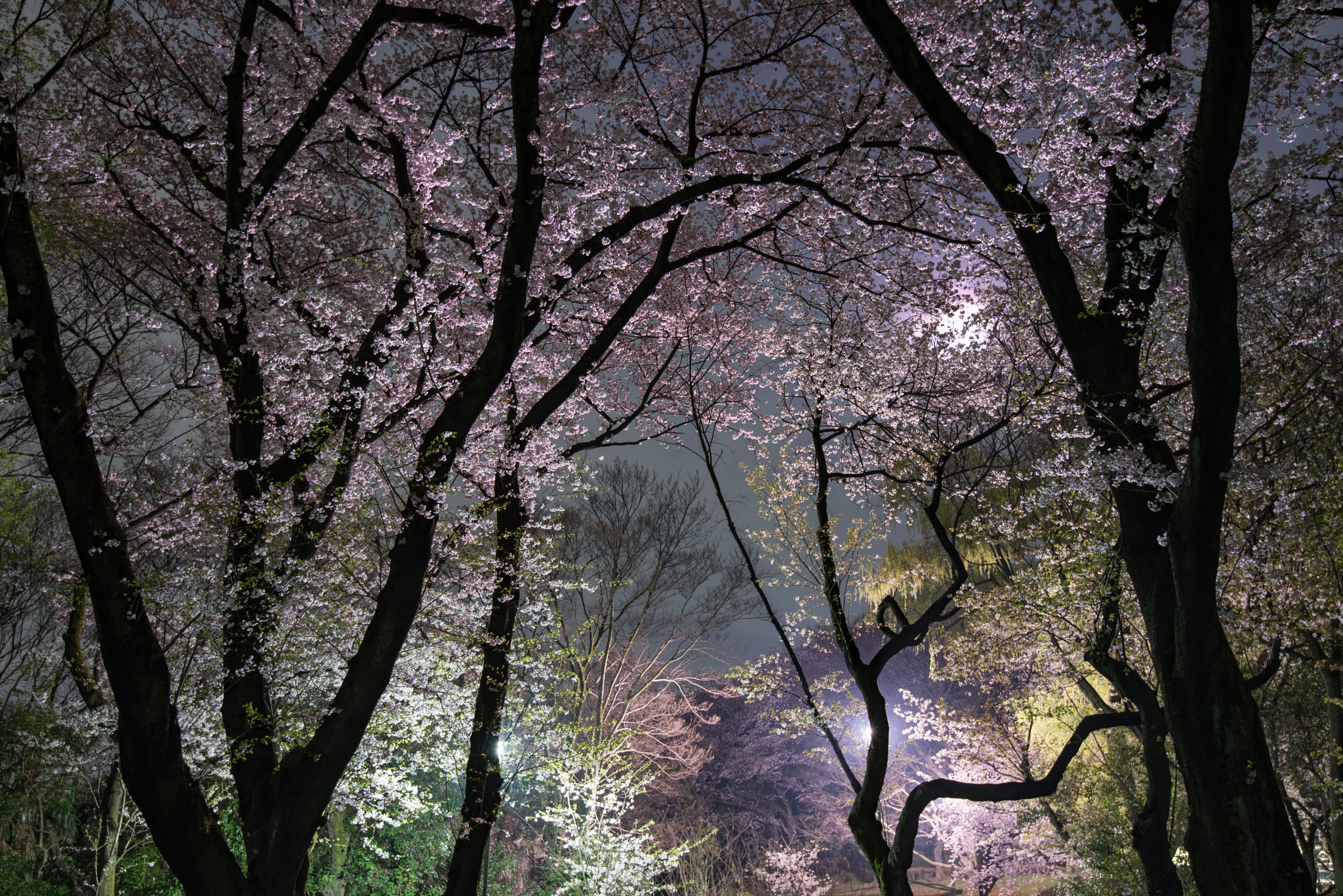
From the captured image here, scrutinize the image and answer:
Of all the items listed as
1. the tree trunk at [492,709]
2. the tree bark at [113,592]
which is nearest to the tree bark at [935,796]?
the tree trunk at [492,709]

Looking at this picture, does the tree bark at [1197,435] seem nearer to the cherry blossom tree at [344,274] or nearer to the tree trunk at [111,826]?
the cherry blossom tree at [344,274]

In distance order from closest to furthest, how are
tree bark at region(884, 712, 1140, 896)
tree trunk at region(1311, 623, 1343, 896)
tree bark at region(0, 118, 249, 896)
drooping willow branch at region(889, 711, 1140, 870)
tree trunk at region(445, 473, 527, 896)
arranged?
1. tree bark at region(0, 118, 249, 896)
2. tree bark at region(884, 712, 1140, 896)
3. drooping willow branch at region(889, 711, 1140, 870)
4. tree trunk at region(445, 473, 527, 896)
5. tree trunk at region(1311, 623, 1343, 896)

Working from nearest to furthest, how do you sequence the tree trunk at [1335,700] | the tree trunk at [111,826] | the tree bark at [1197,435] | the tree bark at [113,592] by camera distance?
the tree bark at [1197,435] < the tree bark at [113,592] < the tree trunk at [1335,700] < the tree trunk at [111,826]

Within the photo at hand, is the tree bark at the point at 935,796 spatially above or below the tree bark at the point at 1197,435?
below

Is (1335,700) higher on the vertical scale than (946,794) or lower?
higher

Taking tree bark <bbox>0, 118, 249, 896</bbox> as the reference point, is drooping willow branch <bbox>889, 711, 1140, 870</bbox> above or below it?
below

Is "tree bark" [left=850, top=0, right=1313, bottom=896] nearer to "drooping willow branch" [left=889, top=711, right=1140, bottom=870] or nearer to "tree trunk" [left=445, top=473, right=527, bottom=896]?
"drooping willow branch" [left=889, top=711, right=1140, bottom=870]

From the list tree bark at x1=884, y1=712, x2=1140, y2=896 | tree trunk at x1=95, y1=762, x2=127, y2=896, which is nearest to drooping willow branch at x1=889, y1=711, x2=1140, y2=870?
tree bark at x1=884, y1=712, x2=1140, y2=896

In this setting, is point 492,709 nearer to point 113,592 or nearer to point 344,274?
Result: point 113,592

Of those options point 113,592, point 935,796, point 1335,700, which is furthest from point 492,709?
point 1335,700

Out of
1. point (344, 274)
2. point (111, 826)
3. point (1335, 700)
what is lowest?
point (111, 826)

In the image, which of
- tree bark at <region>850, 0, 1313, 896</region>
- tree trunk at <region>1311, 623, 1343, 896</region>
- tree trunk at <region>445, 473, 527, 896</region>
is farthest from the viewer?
tree trunk at <region>1311, 623, 1343, 896</region>

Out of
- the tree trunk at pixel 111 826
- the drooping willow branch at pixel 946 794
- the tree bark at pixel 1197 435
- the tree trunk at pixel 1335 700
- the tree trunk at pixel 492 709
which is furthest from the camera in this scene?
the tree trunk at pixel 111 826

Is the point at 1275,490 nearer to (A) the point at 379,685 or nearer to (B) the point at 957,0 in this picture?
(B) the point at 957,0
